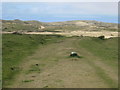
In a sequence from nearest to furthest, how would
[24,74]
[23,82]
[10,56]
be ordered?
1. [23,82]
2. [24,74]
3. [10,56]

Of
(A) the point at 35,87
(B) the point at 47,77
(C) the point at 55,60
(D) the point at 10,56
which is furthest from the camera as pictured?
(D) the point at 10,56

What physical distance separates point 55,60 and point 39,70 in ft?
25.1

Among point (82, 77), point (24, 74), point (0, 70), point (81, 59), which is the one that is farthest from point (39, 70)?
point (81, 59)

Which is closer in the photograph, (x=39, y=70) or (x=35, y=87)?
(x=35, y=87)

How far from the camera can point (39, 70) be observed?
35438 millimetres

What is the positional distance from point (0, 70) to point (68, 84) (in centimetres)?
1154

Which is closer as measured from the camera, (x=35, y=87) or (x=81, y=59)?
(x=35, y=87)

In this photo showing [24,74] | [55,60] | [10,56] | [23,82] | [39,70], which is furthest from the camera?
[10,56]

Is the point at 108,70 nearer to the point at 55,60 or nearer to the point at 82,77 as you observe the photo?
the point at 82,77

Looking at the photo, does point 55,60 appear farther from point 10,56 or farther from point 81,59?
point 10,56

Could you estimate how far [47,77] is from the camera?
101 ft

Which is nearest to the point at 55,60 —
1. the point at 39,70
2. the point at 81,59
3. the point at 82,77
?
the point at 81,59

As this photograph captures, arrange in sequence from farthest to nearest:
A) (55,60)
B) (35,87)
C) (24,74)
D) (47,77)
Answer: (55,60), (24,74), (47,77), (35,87)

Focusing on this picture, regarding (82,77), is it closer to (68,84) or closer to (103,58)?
(68,84)
